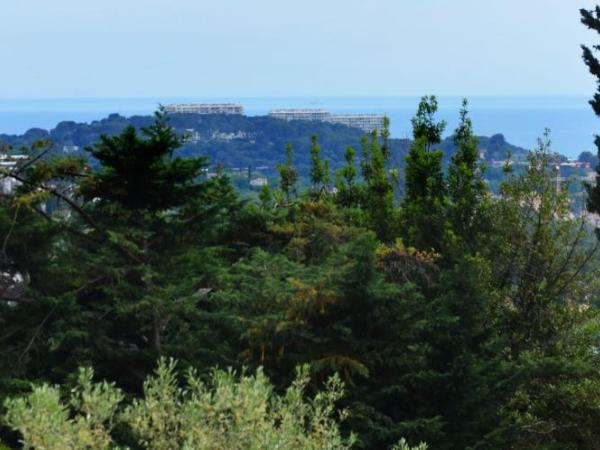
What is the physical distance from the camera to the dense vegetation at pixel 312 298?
1084 centimetres

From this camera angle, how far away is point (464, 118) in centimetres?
1727

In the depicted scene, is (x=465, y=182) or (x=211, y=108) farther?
(x=211, y=108)

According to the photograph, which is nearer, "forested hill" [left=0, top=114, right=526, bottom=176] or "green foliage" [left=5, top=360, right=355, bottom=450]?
"green foliage" [left=5, top=360, right=355, bottom=450]

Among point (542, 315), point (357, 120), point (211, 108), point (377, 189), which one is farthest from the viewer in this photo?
point (211, 108)

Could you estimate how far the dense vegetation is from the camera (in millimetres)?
10844

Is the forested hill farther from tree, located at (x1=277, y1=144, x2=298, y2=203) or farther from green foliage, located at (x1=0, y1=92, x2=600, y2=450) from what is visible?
green foliage, located at (x1=0, y1=92, x2=600, y2=450)

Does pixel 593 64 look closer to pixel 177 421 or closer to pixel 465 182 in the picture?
pixel 465 182

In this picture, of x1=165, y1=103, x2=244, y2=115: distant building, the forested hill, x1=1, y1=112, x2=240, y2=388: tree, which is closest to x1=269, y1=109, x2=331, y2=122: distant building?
x1=165, y1=103, x2=244, y2=115: distant building

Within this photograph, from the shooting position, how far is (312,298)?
426 inches

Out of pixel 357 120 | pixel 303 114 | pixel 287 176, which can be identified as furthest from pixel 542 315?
pixel 303 114

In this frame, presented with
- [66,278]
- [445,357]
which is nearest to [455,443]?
[445,357]

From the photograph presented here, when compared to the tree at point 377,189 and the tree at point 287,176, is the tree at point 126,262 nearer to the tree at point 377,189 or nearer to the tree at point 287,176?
the tree at point 377,189

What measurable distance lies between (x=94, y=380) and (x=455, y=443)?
4.71 m

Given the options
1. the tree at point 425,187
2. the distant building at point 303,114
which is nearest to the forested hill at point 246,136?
the distant building at point 303,114
